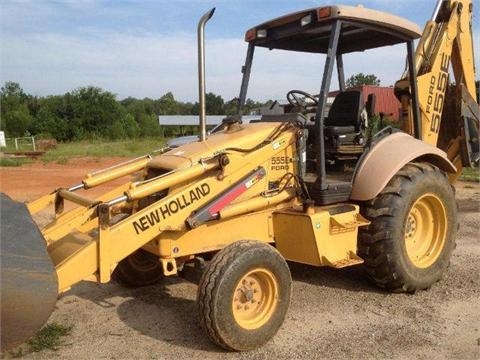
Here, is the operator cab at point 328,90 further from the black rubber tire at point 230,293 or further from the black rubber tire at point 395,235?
the black rubber tire at point 230,293

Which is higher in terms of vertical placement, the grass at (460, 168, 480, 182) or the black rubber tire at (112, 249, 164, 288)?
the black rubber tire at (112, 249, 164, 288)

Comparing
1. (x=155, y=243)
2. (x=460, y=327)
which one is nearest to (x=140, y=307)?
(x=155, y=243)

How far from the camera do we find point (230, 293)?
3842mm

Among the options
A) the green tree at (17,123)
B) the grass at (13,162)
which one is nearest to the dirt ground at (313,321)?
the grass at (13,162)

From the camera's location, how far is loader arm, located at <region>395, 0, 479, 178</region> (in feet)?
19.4

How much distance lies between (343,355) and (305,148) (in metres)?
1.95

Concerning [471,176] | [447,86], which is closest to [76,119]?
[471,176]

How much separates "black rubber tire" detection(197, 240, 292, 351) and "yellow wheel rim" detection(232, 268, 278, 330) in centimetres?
4

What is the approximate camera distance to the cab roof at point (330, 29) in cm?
477

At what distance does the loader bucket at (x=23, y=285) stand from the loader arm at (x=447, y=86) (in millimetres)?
4128

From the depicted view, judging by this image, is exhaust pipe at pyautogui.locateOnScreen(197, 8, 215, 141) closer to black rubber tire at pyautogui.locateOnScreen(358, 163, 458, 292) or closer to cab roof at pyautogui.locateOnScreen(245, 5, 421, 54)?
cab roof at pyautogui.locateOnScreen(245, 5, 421, 54)

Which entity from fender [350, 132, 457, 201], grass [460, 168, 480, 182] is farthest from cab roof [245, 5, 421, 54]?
→ grass [460, 168, 480, 182]

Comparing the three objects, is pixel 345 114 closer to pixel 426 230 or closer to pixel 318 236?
pixel 426 230

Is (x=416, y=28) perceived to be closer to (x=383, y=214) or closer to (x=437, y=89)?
(x=437, y=89)
